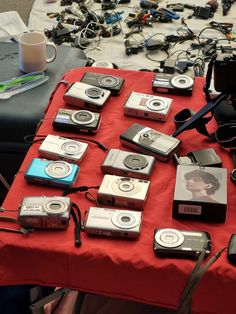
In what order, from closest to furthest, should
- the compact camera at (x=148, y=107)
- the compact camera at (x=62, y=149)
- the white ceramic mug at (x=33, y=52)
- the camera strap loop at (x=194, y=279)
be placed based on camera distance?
the camera strap loop at (x=194, y=279), the compact camera at (x=62, y=149), the compact camera at (x=148, y=107), the white ceramic mug at (x=33, y=52)

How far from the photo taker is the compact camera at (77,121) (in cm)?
143

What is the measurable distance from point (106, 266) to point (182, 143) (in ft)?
1.35

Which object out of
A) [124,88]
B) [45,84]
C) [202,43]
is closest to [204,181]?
[124,88]

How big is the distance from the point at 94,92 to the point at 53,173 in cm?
33

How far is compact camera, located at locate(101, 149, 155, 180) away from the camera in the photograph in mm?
1299

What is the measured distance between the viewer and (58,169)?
1.30 metres

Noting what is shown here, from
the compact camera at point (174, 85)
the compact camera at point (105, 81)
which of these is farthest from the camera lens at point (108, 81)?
the compact camera at point (174, 85)

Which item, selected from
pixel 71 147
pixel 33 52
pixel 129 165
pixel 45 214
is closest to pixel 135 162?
pixel 129 165

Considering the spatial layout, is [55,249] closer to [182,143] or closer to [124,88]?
[182,143]

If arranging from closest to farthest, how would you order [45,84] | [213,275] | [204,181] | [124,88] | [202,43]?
[213,275] < [204,181] < [124,88] < [45,84] < [202,43]

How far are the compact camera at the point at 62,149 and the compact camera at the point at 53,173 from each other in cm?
3

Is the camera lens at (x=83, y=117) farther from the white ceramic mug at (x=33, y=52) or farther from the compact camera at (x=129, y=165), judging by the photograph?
the white ceramic mug at (x=33, y=52)

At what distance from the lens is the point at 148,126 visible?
4.83 feet

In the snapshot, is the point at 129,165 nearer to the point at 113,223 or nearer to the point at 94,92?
the point at 113,223
